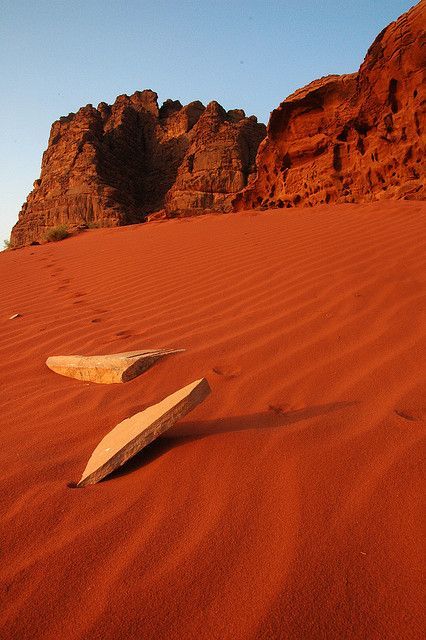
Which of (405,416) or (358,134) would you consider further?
(358,134)

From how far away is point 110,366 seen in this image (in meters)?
2.34

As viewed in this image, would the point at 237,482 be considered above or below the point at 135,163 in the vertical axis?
below

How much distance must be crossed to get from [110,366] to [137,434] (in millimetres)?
886

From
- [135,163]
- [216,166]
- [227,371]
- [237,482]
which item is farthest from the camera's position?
[135,163]

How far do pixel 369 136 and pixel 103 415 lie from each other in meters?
9.54

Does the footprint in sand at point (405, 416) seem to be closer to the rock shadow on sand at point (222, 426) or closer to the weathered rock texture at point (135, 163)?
the rock shadow on sand at point (222, 426)

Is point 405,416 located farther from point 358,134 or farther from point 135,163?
point 135,163

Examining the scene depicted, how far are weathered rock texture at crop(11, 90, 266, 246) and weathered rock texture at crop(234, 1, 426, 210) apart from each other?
18.4m

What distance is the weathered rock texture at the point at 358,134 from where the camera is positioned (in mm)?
8570

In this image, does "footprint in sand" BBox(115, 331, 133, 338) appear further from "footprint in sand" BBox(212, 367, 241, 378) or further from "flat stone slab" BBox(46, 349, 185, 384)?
"footprint in sand" BBox(212, 367, 241, 378)

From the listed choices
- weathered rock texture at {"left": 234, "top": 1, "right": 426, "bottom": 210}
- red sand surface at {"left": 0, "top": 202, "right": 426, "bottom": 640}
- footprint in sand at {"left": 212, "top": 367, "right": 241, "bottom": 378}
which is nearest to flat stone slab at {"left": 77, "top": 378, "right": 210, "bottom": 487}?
red sand surface at {"left": 0, "top": 202, "right": 426, "bottom": 640}

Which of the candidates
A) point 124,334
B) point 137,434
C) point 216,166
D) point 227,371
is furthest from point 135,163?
point 137,434

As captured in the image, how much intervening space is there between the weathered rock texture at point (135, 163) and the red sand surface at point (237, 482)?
2825 cm

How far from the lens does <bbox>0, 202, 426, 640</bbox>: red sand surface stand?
37.4 inches
